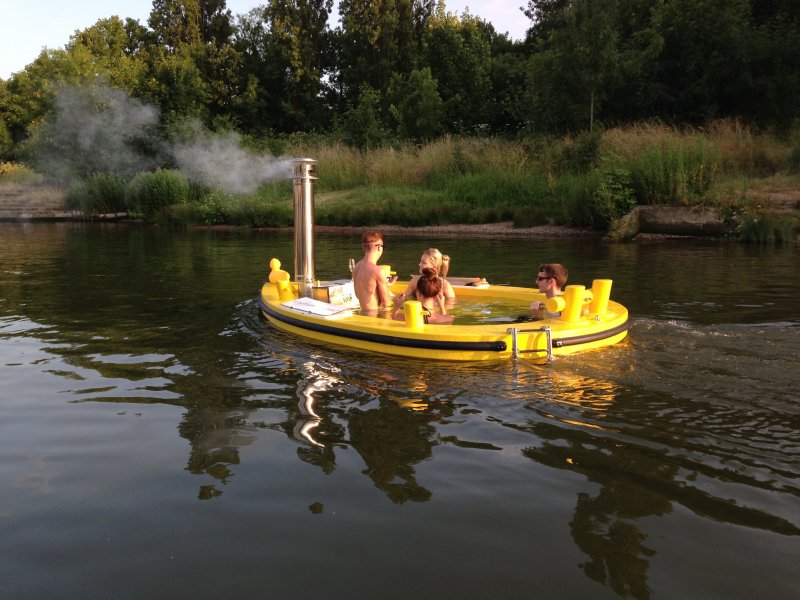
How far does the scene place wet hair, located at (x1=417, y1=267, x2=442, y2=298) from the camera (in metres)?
6.08

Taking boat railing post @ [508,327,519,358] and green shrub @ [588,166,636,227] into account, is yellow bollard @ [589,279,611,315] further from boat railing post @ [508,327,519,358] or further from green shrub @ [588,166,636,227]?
green shrub @ [588,166,636,227]

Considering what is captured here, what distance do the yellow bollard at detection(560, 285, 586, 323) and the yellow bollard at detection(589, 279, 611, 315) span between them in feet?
1.10

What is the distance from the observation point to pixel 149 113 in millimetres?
30703

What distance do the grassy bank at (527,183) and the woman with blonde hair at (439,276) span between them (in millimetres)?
9480

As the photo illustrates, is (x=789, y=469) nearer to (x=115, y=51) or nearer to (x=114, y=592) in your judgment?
(x=114, y=592)

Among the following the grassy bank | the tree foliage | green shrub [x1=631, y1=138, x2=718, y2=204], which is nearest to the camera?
green shrub [x1=631, y1=138, x2=718, y2=204]

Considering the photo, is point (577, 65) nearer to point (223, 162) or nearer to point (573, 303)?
point (223, 162)

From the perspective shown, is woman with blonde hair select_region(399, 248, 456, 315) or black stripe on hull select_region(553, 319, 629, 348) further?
woman with blonde hair select_region(399, 248, 456, 315)

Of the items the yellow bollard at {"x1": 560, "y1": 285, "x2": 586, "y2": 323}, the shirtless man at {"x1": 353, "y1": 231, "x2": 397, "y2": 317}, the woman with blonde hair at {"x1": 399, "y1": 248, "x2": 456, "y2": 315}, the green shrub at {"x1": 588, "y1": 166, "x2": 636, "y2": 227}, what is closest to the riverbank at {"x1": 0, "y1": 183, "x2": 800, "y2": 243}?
the green shrub at {"x1": 588, "y1": 166, "x2": 636, "y2": 227}

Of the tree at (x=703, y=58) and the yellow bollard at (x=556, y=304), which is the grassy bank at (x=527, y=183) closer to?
the tree at (x=703, y=58)

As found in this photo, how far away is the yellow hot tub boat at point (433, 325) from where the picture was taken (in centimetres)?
520

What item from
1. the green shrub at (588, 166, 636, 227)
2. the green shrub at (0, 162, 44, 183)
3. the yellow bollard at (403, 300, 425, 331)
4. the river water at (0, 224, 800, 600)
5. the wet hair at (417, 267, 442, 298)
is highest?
the green shrub at (0, 162, 44, 183)

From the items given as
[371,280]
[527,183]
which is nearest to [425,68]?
[527,183]

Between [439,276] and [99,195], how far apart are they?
22.5m
